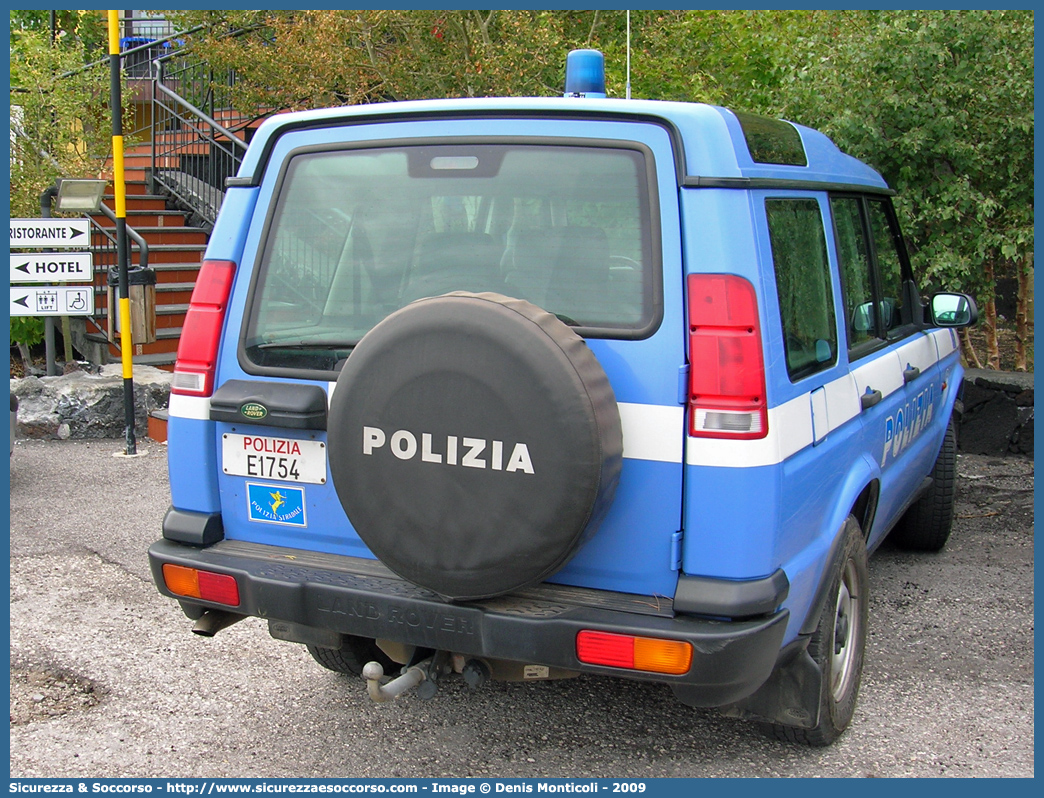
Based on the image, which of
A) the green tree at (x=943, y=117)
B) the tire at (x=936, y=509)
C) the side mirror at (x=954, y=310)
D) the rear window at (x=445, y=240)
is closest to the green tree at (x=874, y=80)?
the green tree at (x=943, y=117)

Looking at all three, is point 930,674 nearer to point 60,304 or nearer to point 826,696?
point 826,696

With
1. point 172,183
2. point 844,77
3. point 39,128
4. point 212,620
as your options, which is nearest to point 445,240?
point 212,620

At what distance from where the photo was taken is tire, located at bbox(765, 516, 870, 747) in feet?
10.2

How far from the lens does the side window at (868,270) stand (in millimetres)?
3576

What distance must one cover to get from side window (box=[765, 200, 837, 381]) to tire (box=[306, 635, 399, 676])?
181cm

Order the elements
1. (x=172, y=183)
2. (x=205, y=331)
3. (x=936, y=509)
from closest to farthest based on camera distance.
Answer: (x=205, y=331)
(x=936, y=509)
(x=172, y=183)

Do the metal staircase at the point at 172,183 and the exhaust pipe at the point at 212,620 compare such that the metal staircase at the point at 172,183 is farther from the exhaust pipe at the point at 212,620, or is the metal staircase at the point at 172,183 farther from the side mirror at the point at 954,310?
the side mirror at the point at 954,310

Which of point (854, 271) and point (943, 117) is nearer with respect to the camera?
point (854, 271)

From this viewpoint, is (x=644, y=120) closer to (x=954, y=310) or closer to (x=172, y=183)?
(x=954, y=310)

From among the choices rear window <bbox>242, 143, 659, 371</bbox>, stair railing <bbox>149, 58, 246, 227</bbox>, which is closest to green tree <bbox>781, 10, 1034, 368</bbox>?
rear window <bbox>242, 143, 659, 371</bbox>

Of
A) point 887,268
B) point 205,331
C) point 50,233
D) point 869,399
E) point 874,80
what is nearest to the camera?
point 205,331

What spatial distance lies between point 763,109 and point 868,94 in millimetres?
1475

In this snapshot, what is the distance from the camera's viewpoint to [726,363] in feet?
8.58

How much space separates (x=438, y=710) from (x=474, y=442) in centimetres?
147
